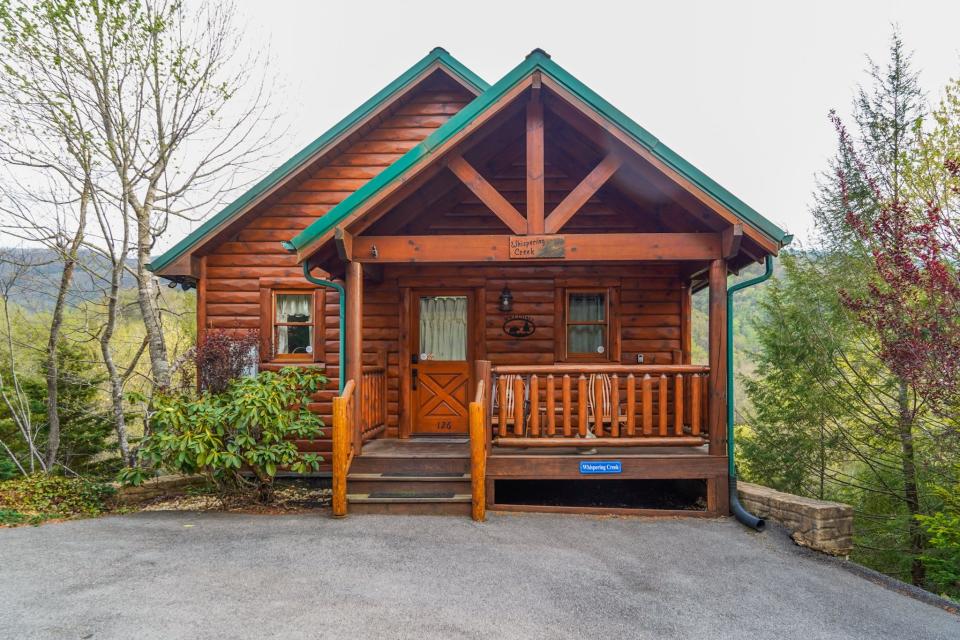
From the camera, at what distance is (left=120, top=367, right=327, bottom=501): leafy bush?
611 centimetres

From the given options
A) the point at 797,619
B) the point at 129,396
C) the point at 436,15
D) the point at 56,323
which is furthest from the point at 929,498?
the point at 436,15

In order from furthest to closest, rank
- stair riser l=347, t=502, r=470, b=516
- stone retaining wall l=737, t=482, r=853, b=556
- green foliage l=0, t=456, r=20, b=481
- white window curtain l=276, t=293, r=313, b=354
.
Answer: green foliage l=0, t=456, r=20, b=481, white window curtain l=276, t=293, r=313, b=354, stair riser l=347, t=502, r=470, b=516, stone retaining wall l=737, t=482, r=853, b=556

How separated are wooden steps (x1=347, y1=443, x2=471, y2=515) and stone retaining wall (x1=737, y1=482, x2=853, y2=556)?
3.38m

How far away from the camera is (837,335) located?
448 inches

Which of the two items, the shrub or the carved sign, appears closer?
the shrub

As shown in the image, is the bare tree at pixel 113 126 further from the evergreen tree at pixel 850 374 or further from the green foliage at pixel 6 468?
the evergreen tree at pixel 850 374

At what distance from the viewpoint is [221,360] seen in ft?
24.3

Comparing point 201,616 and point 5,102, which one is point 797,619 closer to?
point 201,616

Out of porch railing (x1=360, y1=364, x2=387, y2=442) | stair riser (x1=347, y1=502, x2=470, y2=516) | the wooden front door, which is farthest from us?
the wooden front door

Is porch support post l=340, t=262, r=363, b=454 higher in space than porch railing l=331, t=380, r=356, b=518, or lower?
higher

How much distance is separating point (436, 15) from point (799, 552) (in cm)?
6648

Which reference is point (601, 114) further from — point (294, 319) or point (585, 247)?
point (294, 319)

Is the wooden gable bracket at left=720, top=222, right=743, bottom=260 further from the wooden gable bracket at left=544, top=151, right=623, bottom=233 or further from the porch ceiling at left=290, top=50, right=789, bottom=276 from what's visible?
the wooden gable bracket at left=544, top=151, right=623, bottom=233

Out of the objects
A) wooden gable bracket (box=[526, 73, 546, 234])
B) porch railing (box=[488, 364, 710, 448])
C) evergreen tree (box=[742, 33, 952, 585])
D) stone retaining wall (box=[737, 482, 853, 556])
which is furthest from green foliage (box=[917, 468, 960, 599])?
wooden gable bracket (box=[526, 73, 546, 234])
